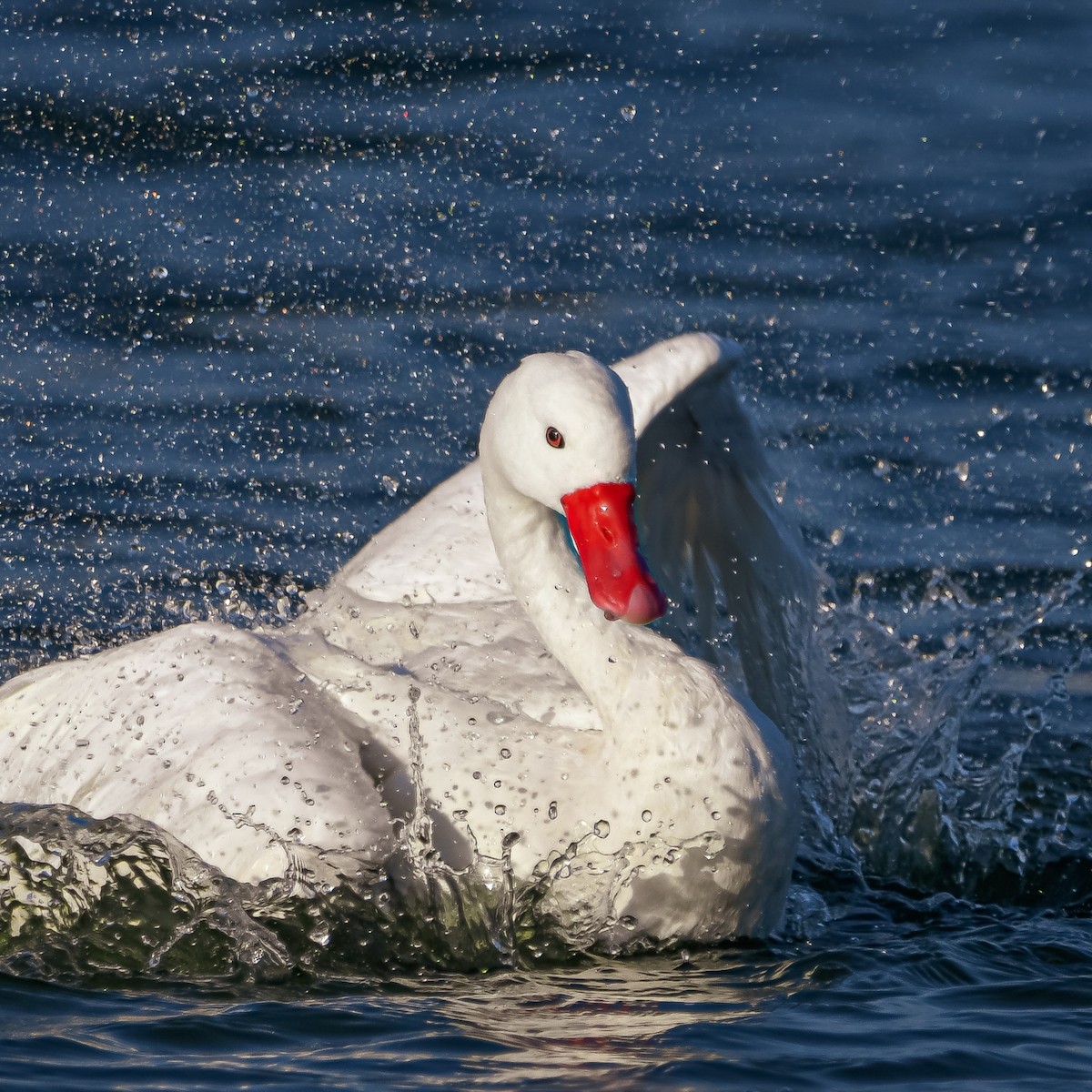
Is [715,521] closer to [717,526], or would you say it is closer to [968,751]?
[717,526]

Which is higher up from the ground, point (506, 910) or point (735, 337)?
point (735, 337)

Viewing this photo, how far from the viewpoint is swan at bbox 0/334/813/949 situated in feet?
16.7

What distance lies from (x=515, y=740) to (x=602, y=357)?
Answer: 5154mm

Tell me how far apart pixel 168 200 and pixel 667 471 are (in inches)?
245

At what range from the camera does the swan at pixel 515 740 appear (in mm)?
5082

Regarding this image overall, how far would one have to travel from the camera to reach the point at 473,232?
38.0 feet

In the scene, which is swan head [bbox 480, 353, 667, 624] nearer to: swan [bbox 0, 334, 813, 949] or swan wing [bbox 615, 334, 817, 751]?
swan [bbox 0, 334, 813, 949]

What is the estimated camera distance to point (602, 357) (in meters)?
10.3

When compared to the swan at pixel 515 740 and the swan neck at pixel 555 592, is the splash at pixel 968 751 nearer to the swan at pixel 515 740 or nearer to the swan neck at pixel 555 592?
the swan at pixel 515 740

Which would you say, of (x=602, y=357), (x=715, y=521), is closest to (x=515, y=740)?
(x=715, y=521)

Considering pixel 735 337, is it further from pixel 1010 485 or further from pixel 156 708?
pixel 156 708

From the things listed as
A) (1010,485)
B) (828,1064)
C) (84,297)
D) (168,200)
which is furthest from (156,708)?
(168,200)

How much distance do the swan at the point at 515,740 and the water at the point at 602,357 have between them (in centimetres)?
19

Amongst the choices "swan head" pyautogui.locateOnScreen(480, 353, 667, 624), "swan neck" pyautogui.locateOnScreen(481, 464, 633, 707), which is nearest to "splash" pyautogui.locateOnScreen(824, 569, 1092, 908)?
"swan neck" pyautogui.locateOnScreen(481, 464, 633, 707)
